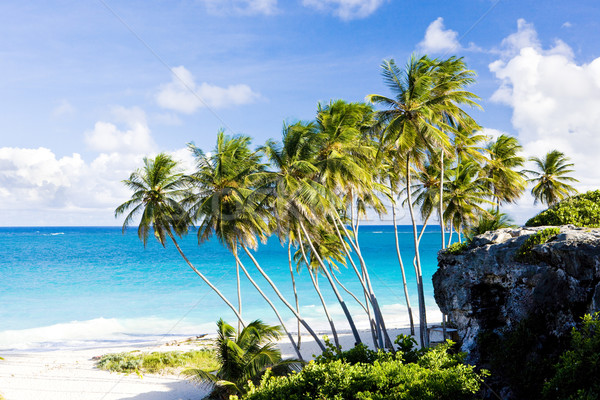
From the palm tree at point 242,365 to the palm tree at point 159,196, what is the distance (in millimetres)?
3728

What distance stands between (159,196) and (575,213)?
48.3 ft

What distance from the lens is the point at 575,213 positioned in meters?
10.5

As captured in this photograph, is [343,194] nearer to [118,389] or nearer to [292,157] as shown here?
[292,157]

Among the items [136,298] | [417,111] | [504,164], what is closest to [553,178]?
[504,164]

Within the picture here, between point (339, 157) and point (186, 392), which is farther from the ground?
point (339, 157)

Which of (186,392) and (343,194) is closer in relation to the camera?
(186,392)

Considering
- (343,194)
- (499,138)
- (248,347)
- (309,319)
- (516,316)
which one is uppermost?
(499,138)

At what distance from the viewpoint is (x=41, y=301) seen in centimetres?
3697

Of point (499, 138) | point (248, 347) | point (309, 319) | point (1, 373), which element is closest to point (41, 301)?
point (1, 373)

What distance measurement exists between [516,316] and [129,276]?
50.4 m

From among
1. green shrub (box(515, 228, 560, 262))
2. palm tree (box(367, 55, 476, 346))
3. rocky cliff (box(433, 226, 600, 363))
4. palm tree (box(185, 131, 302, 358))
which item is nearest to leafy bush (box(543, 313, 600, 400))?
rocky cliff (box(433, 226, 600, 363))

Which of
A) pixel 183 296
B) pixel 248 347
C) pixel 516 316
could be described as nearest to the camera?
pixel 516 316

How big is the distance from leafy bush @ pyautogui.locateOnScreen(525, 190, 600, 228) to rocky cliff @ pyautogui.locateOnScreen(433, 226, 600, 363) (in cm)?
167

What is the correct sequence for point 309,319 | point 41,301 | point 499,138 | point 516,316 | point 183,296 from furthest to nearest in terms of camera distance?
point 183,296 < point 41,301 < point 309,319 < point 499,138 < point 516,316
